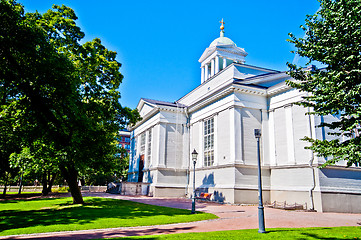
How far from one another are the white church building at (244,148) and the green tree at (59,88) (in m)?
9.03

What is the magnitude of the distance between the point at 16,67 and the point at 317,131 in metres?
20.3

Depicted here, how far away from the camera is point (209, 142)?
2783cm

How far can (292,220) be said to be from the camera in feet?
44.1

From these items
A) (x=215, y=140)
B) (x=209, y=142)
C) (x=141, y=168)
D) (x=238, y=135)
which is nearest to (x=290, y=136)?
(x=238, y=135)

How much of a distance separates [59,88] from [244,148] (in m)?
15.8

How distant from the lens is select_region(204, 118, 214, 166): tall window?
2714cm

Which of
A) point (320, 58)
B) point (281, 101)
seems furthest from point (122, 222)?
point (281, 101)

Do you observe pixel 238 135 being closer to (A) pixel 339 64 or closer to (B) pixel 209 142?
(B) pixel 209 142

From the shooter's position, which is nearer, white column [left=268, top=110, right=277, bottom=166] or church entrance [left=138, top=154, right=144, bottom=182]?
white column [left=268, top=110, right=277, bottom=166]

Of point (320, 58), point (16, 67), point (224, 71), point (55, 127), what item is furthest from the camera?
point (224, 71)

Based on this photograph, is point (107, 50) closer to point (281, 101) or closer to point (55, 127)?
point (55, 127)

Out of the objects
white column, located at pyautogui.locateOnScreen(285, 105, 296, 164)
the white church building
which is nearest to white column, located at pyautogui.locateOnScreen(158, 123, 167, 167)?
the white church building

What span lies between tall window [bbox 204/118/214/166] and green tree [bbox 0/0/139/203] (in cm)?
880

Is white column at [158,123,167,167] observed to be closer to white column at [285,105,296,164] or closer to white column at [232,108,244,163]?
white column at [232,108,244,163]
